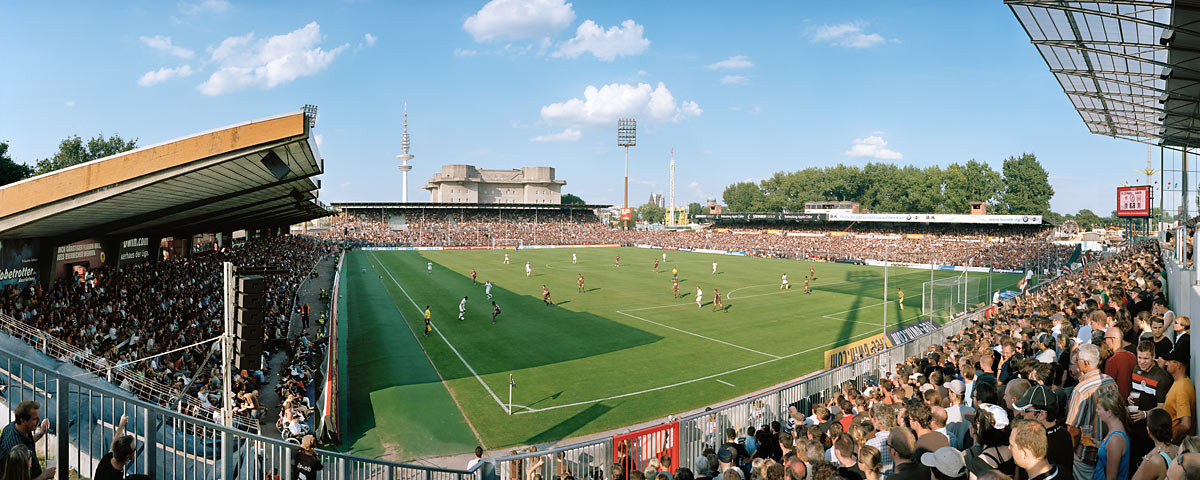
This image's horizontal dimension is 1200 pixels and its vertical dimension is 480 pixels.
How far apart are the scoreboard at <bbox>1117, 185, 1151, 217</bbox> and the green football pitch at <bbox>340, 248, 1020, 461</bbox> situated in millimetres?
9918

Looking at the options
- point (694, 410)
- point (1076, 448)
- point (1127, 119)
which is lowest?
point (694, 410)

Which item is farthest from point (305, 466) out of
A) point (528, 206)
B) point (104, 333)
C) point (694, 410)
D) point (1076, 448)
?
point (528, 206)

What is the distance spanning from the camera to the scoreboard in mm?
38375

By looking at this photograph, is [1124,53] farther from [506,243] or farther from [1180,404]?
[506,243]

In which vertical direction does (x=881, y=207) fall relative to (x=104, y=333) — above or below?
above

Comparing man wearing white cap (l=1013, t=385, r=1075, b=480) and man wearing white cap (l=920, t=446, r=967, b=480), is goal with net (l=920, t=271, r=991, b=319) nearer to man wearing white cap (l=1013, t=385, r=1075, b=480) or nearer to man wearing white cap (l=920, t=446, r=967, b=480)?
man wearing white cap (l=1013, t=385, r=1075, b=480)

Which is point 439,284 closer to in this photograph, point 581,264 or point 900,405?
point 581,264

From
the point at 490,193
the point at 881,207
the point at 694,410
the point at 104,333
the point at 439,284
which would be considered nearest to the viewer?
the point at 104,333

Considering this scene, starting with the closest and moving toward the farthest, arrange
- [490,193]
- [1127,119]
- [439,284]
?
1. [1127,119]
2. [439,284]
3. [490,193]

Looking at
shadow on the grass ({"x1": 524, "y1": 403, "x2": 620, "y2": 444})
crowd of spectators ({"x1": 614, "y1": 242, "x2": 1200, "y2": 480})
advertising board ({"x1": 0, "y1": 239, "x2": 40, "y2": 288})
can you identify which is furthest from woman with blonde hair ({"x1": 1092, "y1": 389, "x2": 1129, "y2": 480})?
advertising board ({"x1": 0, "y1": 239, "x2": 40, "y2": 288})

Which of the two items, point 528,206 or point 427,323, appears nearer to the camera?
point 427,323

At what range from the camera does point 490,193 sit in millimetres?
141250

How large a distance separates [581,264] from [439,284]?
2173cm

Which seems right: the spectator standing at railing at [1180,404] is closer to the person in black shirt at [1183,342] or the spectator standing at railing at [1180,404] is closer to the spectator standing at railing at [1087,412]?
the spectator standing at railing at [1087,412]
